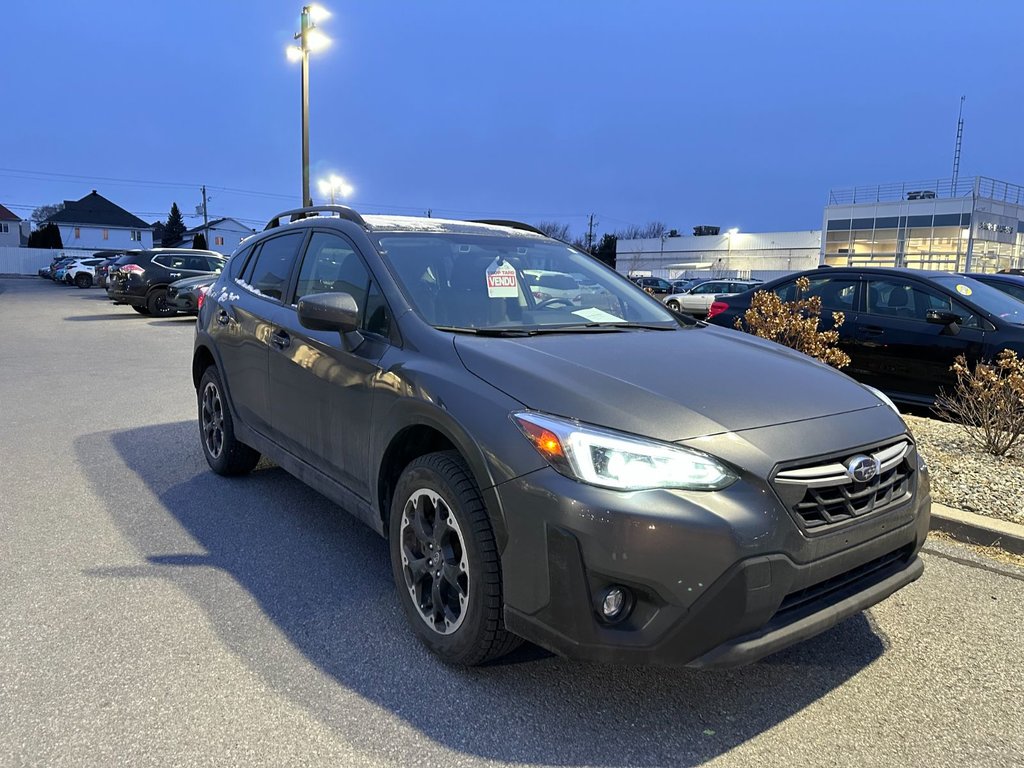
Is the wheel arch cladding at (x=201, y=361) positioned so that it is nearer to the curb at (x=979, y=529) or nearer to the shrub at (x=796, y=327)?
the shrub at (x=796, y=327)

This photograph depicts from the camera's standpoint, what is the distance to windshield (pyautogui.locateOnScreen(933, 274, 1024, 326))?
280 inches

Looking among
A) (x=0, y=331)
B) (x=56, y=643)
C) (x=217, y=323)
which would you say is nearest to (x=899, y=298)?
(x=217, y=323)

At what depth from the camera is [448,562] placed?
9.25ft

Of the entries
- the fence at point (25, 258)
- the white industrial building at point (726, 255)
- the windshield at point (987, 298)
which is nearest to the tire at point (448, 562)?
the windshield at point (987, 298)

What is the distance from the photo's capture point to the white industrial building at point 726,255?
62.4m

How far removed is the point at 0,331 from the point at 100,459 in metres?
11.8

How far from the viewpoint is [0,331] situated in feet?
49.2

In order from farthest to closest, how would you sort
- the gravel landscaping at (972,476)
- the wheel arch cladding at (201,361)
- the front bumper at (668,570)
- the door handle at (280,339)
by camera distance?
the wheel arch cladding at (201,361) < the gravel landscaping at (972,476) < the door handle at (280,339) < the front bumper at (668,570)

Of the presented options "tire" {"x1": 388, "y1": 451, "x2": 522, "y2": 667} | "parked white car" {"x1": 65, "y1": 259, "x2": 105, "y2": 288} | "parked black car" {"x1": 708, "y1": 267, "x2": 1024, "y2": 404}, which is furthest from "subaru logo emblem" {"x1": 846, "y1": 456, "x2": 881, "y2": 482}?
"parked white car" {"x1": 65, "y1": 259, "x2": 105, "y2": 288}

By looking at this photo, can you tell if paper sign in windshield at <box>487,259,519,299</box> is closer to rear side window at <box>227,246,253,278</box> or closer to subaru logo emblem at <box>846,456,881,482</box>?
subaru logo emblem at <box>846,456,881,482</box>

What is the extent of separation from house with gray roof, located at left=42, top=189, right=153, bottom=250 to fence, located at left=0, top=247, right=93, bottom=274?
19.8 metres

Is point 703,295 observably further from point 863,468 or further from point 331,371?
→ point 863,468

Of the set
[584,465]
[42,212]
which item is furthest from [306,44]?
[42,212]

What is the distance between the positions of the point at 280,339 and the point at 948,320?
6133 mm
